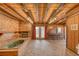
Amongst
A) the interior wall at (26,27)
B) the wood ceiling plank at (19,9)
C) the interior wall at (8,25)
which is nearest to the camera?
the wood ceiling plank at (19,9)

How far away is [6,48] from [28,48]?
603 millimetres

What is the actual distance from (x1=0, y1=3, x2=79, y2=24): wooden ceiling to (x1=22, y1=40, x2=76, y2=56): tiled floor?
538 millimetres

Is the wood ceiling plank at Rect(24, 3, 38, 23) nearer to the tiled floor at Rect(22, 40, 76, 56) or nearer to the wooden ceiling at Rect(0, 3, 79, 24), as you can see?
the wooden ceiling at Rect(0, 3, 79, 24)

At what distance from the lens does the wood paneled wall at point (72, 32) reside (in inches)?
119

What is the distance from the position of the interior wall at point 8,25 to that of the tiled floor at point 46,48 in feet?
1.93

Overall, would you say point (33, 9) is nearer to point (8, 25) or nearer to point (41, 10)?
point (41, 10)

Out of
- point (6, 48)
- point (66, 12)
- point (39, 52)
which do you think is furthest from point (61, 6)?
point (6, 48)

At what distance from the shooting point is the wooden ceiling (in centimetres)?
298

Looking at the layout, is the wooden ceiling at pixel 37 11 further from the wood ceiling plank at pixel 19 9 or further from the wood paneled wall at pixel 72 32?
the wood paneled wall at pixel 72 32

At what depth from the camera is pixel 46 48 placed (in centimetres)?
337

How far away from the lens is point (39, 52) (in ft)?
10.6

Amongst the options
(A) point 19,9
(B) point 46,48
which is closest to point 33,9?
(A) point 19,9

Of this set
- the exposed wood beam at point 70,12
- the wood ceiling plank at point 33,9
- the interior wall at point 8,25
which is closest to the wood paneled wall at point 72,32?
the exposed wood beam at point 70,12

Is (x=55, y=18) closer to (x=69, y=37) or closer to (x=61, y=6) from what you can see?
(x=61, y=6)
